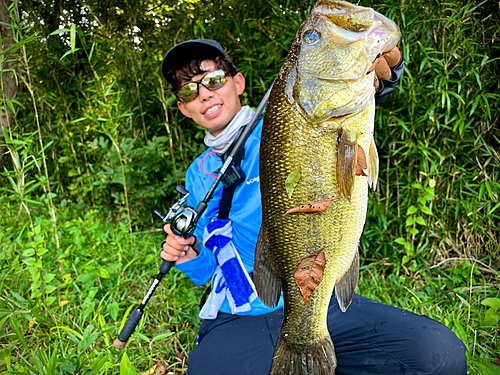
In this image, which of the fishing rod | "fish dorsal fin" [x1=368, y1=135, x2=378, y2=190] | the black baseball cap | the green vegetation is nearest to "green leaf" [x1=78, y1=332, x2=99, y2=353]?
the green vegetation

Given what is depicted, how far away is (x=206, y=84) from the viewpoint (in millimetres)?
2000

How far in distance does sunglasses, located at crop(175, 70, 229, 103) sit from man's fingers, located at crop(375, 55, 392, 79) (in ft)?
3.10

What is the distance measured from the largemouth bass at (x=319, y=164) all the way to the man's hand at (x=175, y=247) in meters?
0.70

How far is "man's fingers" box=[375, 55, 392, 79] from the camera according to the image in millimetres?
1438

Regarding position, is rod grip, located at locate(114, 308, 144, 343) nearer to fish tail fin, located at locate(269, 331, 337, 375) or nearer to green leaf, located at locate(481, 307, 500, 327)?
fish tail fin, located at locate(269, 331, 337, 375)

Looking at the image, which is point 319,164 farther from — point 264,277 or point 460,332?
point 460,332

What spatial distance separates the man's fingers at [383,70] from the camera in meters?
1.44

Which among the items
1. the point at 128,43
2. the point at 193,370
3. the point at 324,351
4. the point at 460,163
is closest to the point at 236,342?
the point at 193,370

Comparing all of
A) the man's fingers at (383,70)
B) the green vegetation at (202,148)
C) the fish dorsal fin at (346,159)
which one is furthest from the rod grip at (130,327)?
the man's fingers at (383,70)

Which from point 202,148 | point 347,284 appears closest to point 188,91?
point 347,284

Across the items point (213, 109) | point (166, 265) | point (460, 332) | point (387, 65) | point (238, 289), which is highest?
point (387, 65)

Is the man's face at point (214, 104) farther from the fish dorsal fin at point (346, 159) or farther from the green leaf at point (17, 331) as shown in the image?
the green leaf at point (17, 331)

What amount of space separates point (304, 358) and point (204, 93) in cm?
156

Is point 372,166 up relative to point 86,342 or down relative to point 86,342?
up
